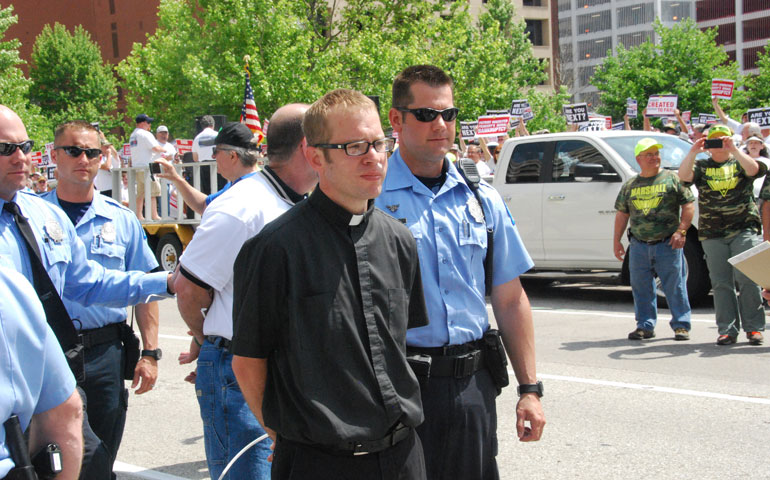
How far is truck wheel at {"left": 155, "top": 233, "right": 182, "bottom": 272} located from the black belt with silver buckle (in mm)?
13531

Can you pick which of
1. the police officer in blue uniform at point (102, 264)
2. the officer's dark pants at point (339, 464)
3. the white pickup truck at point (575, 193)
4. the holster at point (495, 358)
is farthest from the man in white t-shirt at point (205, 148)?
the officer's dark pants at point (339, 464)

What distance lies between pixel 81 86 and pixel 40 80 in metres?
3.13

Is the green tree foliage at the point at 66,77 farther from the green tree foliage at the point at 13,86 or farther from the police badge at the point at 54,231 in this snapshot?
the police badge at the point at 54,231

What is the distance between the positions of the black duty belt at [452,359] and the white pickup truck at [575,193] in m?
7.99

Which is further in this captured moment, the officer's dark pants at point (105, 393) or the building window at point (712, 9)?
the building window at point (712, 9)

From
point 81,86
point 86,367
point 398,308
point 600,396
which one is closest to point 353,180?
point 398,308

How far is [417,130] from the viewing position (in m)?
3.44

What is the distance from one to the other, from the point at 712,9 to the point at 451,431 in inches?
4540

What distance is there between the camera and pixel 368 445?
99.4 inches

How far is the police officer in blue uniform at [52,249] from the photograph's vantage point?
3.32 m

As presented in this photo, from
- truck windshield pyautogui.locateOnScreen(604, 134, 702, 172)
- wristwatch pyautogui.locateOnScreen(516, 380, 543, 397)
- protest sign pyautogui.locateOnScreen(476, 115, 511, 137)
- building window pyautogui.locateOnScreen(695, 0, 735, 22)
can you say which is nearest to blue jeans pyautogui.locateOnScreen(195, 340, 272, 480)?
wristwatch pyautogui.locateOnScreen(516, 380, 543, 397)

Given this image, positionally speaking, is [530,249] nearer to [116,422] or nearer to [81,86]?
[116,422]

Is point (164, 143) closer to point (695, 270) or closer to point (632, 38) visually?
point (695, 270)

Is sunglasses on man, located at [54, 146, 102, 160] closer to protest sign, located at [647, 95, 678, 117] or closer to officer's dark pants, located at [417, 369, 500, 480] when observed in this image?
officer's dark pants, located at [417, 369, 500, 480]
